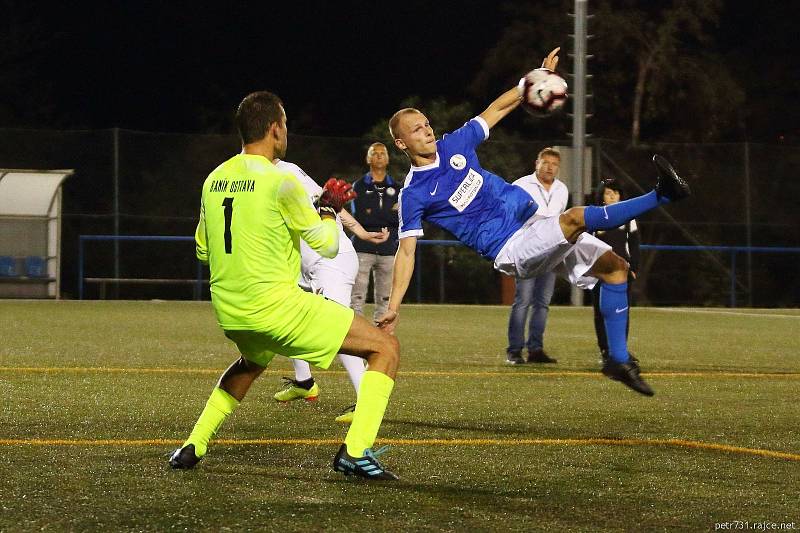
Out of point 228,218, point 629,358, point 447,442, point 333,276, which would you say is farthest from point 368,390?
point 333,276

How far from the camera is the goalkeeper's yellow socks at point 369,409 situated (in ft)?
21.6

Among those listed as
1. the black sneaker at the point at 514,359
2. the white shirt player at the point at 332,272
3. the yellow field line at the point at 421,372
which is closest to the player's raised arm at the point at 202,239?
the white shirt player at the point at 332,272

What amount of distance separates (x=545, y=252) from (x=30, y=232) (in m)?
20.6

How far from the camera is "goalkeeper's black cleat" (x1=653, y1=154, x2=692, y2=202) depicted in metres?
7.50

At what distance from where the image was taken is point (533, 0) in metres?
38.1

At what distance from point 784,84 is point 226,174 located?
35.0m

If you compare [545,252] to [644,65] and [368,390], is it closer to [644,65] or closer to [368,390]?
[368,390]

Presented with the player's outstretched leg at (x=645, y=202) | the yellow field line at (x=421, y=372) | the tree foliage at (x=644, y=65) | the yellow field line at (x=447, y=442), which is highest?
the tree foliage at (x=644, y=65)

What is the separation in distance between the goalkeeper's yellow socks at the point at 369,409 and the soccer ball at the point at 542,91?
288 cm

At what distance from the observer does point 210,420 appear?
22.6ft

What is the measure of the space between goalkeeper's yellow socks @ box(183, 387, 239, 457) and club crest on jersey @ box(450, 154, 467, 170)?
103 inches

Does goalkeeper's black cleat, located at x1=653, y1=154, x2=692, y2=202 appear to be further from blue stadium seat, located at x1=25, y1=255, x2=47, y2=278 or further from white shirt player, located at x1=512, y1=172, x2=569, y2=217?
blue stadium seat, located at x1=25, y1=255, x2=47, y2=278

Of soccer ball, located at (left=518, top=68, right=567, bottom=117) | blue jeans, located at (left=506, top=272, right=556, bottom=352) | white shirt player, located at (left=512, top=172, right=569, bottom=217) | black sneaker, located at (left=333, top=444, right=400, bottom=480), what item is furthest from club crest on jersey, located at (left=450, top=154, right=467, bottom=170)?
blue jeans, located at (left=506, top=272, right=556, bottom=352)

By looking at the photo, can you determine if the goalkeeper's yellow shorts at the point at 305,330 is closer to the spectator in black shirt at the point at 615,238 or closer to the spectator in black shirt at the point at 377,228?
the spectator in black shirt at the point at 377,228
